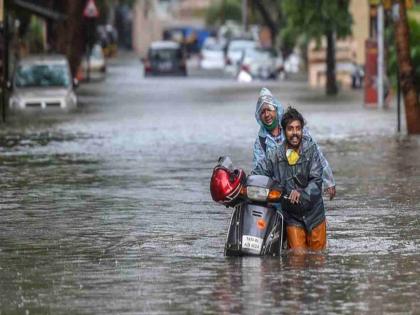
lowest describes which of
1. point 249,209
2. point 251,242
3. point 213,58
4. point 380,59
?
point 213,58

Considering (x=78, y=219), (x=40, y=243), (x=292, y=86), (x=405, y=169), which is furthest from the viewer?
(x=292, y=86)

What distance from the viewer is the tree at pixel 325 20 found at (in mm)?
50000

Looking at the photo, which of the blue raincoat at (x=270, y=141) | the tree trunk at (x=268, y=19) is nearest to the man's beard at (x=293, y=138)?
Answer: the blue raincoat at (x=270, y=141)

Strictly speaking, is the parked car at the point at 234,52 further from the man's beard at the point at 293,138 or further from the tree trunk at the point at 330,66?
the man's beard at the point at 293,138

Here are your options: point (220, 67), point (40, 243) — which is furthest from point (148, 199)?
point (220, 67)

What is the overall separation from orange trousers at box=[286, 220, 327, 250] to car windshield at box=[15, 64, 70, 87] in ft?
86.1

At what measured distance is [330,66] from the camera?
5078cm

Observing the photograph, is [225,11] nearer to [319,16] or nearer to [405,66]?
[319,16]

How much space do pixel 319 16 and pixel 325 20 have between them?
214mm

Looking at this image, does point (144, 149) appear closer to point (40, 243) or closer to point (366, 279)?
point (40, 243)

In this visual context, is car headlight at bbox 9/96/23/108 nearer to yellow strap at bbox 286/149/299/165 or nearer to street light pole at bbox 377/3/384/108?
street light pole at bbox 377/3/384/108

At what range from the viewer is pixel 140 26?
13050 centimetres

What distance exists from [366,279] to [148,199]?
702 cm

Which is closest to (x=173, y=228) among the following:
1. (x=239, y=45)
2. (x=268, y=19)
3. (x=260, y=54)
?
(x=260, y=54)
